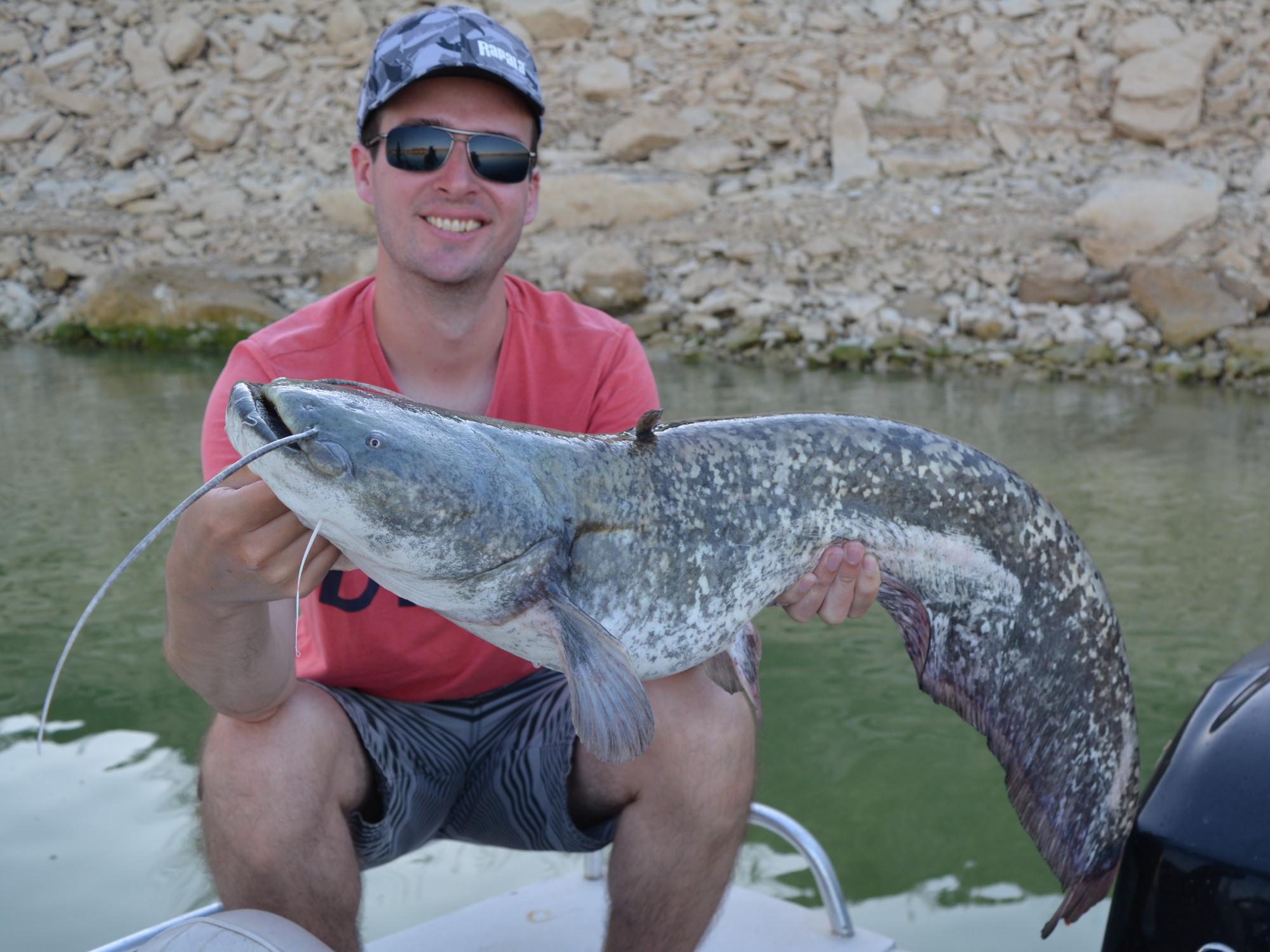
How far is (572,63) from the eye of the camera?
17.1 meters

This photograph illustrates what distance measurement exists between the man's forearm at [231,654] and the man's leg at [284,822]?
71 mm

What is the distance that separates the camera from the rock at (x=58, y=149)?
1770 cm

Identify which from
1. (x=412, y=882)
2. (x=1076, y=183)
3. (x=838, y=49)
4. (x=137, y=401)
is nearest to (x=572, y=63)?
(x=838, y=49)

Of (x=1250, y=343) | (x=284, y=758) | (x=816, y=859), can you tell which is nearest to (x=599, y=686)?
(x=284, y=758)

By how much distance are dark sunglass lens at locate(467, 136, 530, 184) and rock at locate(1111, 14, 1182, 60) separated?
15545 millimetres

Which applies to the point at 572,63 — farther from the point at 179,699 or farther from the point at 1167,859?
the point at 1167,859

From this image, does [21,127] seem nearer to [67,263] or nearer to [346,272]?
[67,263]

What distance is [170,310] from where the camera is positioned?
13.9m

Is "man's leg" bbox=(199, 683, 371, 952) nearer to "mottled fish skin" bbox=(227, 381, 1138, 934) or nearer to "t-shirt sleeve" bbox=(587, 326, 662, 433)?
"mottled fish skin" bbox=(227, 381, 1138, 934)

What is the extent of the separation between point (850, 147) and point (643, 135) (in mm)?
2816

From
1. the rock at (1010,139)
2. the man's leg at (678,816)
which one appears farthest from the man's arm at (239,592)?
the rock at (1010,139)

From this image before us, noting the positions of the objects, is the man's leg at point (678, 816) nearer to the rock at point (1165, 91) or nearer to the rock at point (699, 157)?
the rock at point (699, 157)

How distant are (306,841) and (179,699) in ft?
8.77

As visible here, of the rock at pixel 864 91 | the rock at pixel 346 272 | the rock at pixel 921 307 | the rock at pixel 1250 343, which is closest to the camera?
the rock at pixel 1250 343
